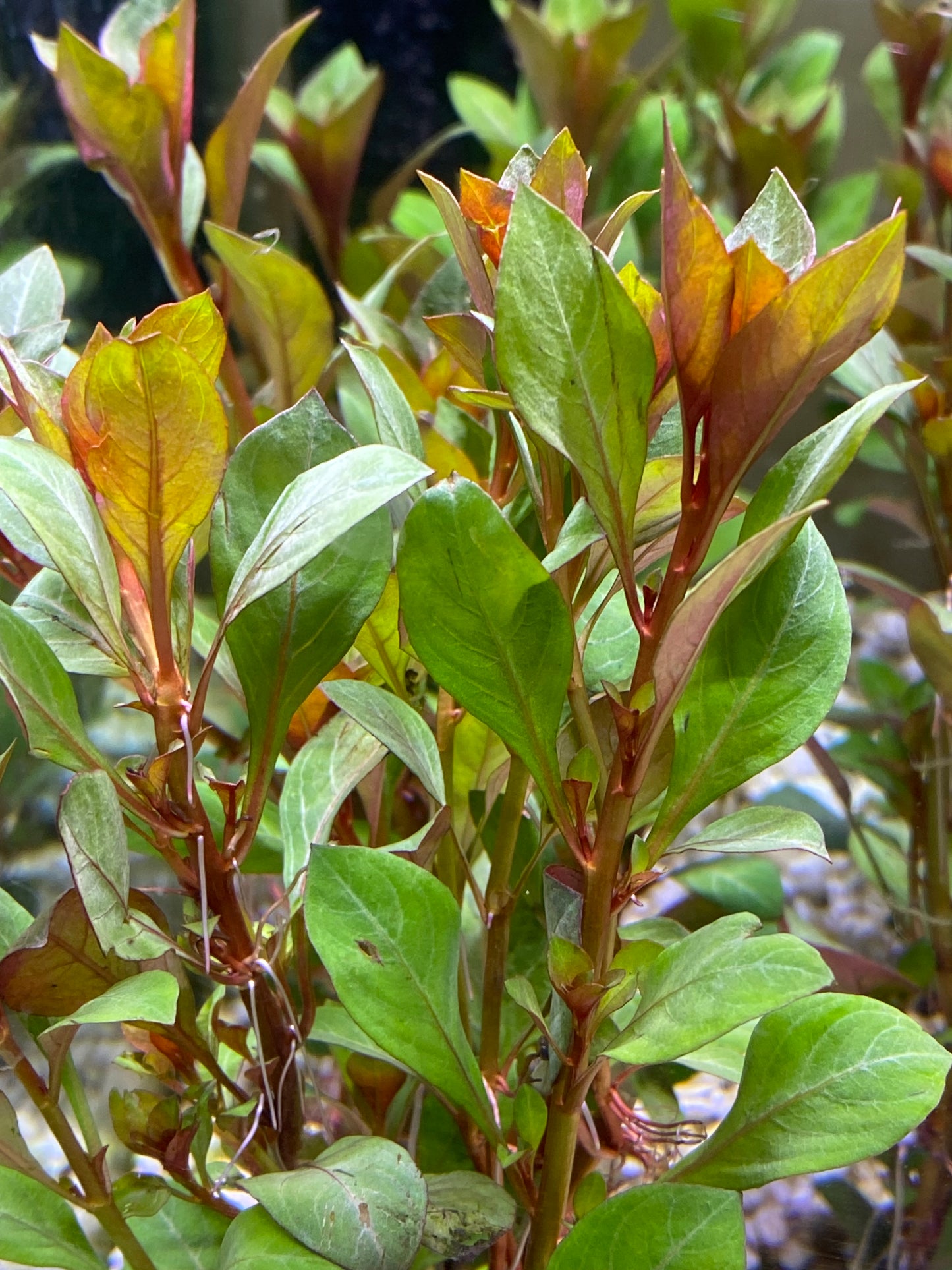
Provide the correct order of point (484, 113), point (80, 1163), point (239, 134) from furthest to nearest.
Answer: point (484, 113) < point (239, 134) < point (80, 1163)

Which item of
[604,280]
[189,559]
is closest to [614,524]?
[604,280]

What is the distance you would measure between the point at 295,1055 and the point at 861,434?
0.34 meters

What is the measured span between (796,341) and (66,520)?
9.5 inches

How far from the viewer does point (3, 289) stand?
1.91 ft

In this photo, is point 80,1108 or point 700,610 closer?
point 700,610

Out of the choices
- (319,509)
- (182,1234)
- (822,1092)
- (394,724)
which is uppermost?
(319,509)

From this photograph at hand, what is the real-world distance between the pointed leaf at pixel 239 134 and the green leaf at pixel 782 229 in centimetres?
41

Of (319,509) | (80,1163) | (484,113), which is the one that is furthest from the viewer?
(484,113)

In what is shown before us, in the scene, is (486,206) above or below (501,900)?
above

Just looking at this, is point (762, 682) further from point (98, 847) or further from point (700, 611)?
point (98, 847)

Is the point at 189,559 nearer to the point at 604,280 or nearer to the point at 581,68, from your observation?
the point at 604,280

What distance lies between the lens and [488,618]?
0.37 metres

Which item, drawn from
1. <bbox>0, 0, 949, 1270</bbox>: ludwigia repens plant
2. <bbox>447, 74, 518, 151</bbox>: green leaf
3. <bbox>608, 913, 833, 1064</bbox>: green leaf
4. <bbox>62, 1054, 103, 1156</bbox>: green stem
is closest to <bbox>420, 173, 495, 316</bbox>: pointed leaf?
<bbox>0, 0, 949, 1270</bbox>: ludwigia repens plant

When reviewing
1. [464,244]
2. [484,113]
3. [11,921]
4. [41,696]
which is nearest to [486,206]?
[464,244]
